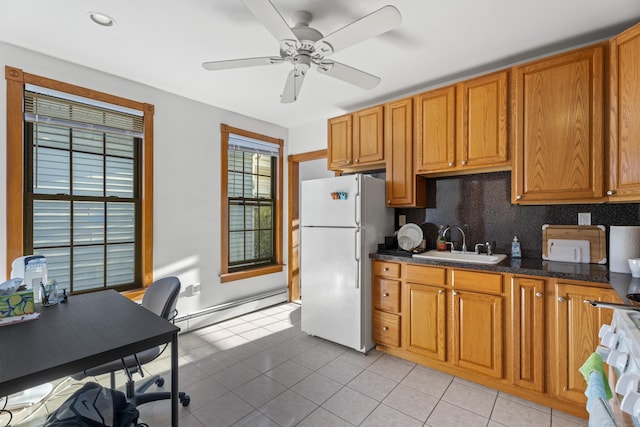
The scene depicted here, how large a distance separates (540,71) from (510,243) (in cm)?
138

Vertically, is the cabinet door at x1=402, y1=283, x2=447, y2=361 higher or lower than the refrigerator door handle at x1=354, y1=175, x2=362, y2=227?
lower

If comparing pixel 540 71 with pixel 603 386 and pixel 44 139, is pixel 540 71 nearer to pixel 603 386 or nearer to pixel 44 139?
pixel 603 386

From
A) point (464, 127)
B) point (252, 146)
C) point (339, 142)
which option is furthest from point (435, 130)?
point (252, 146)

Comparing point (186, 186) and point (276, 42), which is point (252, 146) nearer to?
point (186, 186)

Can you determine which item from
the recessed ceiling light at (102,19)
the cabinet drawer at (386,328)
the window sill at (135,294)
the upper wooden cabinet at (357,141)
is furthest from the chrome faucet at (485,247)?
the recessed ceiling light at (102,19)

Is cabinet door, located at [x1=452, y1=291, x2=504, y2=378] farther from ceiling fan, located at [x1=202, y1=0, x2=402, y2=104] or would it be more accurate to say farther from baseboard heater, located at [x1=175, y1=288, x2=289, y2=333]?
baseboard heater, located at [x1=175, y1=288, x2=289, y2=333]

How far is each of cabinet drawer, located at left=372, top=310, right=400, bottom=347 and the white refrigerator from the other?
0.22ft

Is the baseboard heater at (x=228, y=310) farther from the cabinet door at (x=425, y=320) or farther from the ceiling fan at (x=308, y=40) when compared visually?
the ceiling fan at (x=308, y=40)

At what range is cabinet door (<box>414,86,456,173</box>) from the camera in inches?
104

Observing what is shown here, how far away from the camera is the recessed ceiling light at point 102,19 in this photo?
1.95m

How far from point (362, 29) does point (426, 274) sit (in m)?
1.90

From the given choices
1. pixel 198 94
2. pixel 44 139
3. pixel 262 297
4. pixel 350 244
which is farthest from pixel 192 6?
pixel 262 297

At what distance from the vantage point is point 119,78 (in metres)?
2.85

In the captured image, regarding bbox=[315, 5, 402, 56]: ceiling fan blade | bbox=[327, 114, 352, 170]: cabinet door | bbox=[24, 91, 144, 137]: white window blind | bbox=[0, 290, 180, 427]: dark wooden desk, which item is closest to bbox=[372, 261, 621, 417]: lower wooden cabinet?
bbox=[327, 114, 352, 170]: cabinet door
